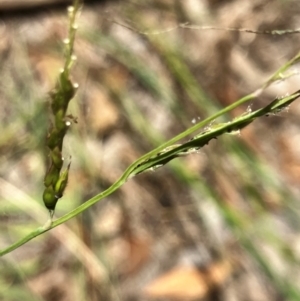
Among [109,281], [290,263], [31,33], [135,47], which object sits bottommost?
[290,263]

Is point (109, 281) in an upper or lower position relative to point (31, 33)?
lower

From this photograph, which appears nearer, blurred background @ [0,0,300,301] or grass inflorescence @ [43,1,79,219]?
grass inflorescence @ [43,1,79,219]

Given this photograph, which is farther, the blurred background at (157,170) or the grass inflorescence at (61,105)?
the blurred background at (157,170)

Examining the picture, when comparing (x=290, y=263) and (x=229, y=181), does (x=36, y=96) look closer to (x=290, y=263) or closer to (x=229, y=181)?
(x=229, y=181)

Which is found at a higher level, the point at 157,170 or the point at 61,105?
the point at 61,105

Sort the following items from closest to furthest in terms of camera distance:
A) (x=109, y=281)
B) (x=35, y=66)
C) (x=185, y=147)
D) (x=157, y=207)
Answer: (x=185, y=147) → (x=109, y=281) → (x=157, y=207) → (x=35, y=66)

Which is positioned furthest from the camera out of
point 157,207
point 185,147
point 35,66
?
point 35,66

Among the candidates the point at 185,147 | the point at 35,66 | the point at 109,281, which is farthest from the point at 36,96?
the point at 185,147

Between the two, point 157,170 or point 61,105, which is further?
point 157,170
